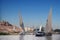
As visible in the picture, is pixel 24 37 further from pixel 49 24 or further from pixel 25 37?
pixel 49 24

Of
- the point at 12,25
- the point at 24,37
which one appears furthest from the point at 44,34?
the point at 12,25

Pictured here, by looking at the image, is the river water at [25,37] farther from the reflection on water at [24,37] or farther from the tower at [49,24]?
the tower at [49,24]

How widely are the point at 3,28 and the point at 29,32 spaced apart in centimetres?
→ 77

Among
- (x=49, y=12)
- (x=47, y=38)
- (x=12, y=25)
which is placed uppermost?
(x=49, y=12)

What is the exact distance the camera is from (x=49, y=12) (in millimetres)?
5883

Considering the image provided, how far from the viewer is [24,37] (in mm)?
5988

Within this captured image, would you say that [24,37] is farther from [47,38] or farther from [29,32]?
[47,38]

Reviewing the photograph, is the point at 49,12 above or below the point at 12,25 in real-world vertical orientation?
above

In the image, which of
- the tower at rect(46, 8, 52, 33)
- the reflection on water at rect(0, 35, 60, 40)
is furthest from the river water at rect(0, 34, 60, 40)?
the tower at rect(46, 8, 52, 33)

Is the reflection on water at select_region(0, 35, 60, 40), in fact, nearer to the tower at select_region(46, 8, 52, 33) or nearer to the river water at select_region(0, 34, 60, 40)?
the river water at select_region(0, 34, 60, 40)

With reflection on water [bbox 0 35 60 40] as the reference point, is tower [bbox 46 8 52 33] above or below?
above

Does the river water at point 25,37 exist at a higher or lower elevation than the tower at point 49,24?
lower

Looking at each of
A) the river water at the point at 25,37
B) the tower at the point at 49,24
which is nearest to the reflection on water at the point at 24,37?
the river water at the point at 25,37

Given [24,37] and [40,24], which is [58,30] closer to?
[40,24]
